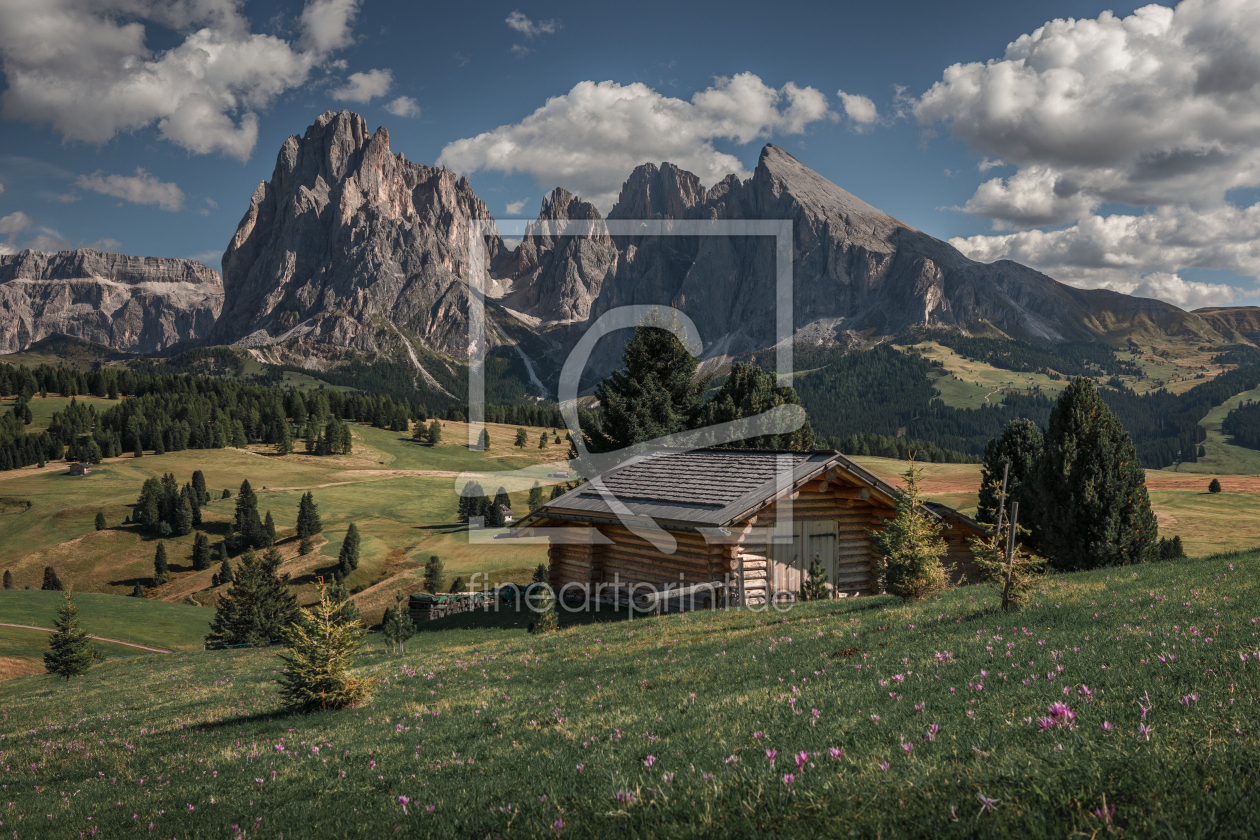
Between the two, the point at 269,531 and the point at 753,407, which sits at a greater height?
the point at 753,407

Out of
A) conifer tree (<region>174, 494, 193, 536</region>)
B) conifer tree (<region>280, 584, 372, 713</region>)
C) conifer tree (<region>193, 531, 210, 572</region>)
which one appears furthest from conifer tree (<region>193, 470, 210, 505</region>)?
conifer tree (<region>280, 584, 372, 713</region>)

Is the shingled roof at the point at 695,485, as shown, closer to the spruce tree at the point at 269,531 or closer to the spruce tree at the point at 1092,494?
the spruce tree at the point at 1092,494

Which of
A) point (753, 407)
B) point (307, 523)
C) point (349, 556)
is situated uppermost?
point (753, 407)

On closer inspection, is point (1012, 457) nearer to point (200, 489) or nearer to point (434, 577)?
point (434, 577)

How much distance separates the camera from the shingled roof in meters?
21.7

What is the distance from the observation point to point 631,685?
1041cm

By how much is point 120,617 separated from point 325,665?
179 feet

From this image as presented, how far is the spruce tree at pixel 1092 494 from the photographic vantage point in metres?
26.4

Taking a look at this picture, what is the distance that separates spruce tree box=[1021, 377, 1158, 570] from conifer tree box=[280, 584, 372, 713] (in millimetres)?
27760

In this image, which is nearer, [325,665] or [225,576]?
[325,665]

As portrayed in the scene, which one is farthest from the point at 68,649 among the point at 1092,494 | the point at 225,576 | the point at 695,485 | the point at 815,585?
the point at 225,576

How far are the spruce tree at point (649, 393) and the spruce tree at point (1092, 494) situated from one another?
2603cm

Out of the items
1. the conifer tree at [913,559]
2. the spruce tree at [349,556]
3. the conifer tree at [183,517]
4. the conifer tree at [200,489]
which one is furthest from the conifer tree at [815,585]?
the conifer tree at [200,489]

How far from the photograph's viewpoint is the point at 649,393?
48.5m
